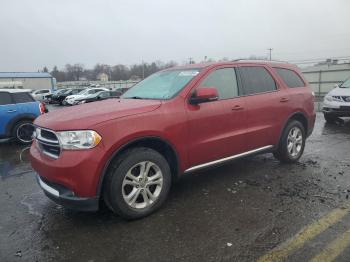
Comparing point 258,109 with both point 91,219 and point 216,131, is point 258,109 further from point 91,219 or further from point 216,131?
point 91,219

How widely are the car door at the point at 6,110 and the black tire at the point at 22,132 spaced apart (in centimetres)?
27

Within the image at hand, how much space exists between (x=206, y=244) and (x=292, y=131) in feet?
10.8

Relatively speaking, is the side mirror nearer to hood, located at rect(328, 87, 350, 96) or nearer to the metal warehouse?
hood, located at rect(328, 87, 350, 96)

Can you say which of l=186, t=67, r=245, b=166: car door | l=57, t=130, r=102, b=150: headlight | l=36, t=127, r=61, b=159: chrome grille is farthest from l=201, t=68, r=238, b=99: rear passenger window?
l=36, t=127, r=61, b=159: chrome grille

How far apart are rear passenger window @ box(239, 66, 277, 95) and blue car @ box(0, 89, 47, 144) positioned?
22.3 ft

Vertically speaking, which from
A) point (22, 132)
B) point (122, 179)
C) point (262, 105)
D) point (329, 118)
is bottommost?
point (329, 118)

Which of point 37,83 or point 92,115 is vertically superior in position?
point 37,83

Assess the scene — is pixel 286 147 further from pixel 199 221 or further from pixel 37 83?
pixel 37 83

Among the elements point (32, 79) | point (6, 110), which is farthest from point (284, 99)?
point (32, 79)

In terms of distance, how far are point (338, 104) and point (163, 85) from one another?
7.67m

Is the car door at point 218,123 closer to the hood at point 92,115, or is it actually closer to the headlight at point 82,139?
the hood at point 92,115

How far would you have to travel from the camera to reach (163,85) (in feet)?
15.5

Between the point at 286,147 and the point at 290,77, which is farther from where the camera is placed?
the point at 290,77

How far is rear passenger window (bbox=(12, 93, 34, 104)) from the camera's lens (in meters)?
9.32
